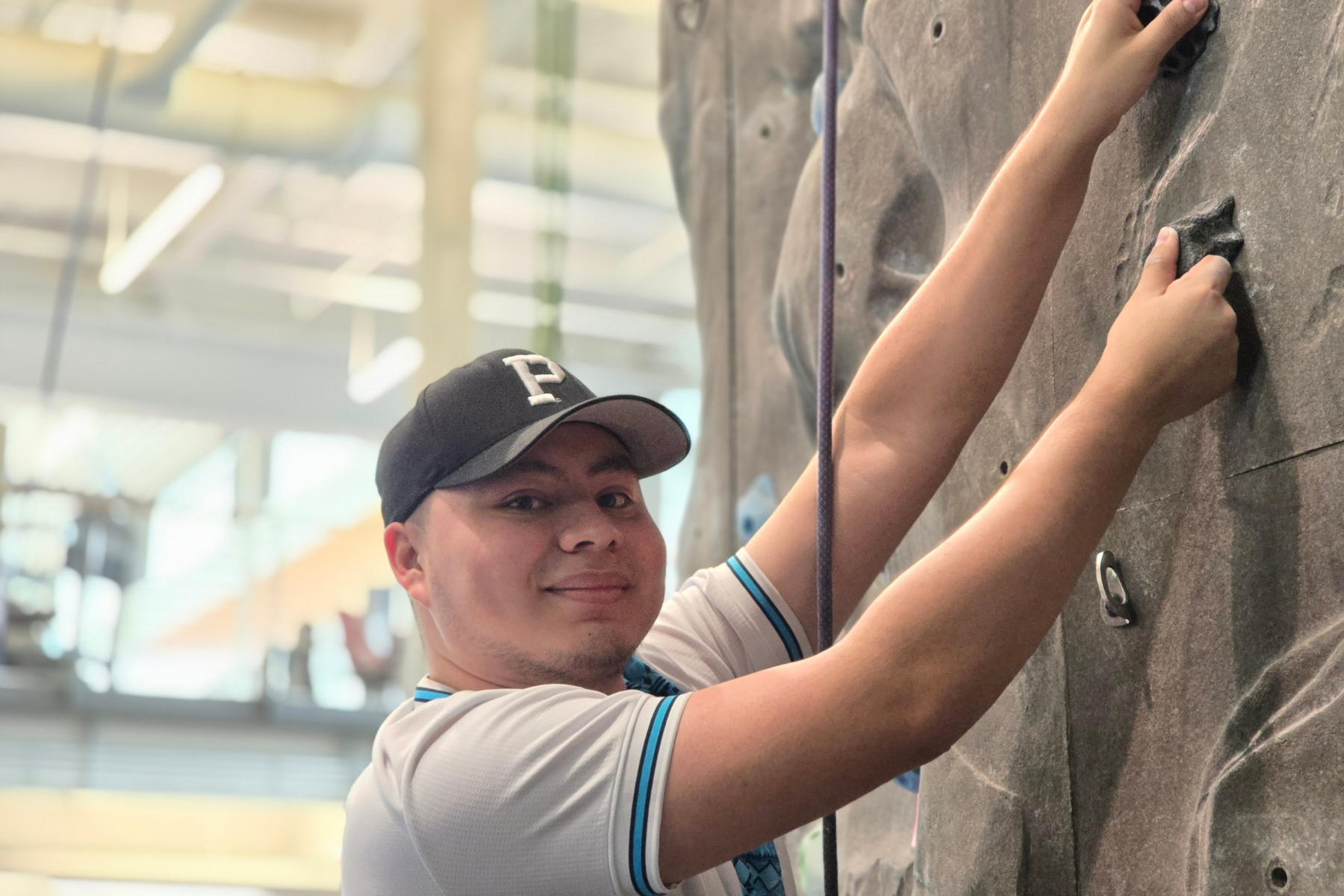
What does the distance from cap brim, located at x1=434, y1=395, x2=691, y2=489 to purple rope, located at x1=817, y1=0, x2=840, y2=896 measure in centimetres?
13

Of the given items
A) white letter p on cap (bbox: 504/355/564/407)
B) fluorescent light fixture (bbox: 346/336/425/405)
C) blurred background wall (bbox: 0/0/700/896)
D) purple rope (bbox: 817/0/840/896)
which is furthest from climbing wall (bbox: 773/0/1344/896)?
fluorescent light fixture (bbox: 346/336/425/405)

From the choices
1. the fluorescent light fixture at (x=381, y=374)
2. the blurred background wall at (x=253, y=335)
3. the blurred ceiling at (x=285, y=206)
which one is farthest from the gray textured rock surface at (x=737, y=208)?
the fluorescent light fixture at (x=381, y=374)

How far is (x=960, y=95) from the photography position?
4.98ft

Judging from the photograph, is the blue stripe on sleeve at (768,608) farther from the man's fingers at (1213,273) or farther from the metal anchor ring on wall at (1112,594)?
the man's fingers at (1213,273)

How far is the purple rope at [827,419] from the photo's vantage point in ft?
3.85

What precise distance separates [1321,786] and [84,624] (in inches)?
250

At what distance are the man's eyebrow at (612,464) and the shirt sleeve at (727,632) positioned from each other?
156 millimetres

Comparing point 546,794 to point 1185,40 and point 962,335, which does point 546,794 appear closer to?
point 962,335

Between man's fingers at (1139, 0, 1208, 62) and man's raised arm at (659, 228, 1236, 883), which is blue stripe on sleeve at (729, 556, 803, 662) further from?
man's fingers at (1139, 0, 1208, 62)

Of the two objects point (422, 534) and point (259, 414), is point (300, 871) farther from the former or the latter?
point (422, 534)

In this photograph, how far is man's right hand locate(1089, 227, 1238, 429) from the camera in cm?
102

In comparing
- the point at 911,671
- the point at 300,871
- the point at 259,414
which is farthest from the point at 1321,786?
the point at 259,414

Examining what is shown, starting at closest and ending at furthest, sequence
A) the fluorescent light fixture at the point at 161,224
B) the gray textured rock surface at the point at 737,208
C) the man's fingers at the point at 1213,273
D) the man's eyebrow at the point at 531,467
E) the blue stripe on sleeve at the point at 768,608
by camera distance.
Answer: the man's fingers at the point at 1213,273 < the man's eyebrow at the point at 531,467 < the blue stripe on sleeve at the point at 768,608 < the gray textured rock surface at the point at 737,208 < the fluorescent light fixture at the point at 161,224

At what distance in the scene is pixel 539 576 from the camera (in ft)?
3.85
